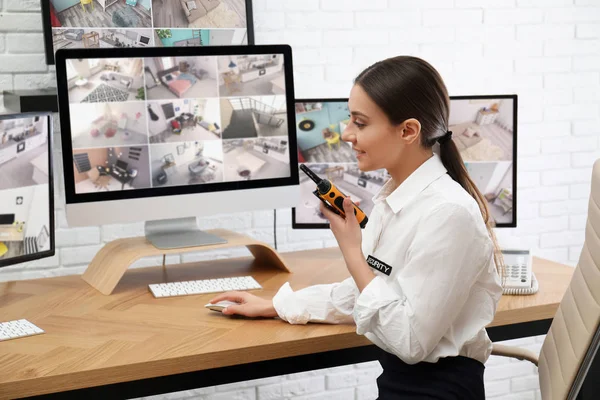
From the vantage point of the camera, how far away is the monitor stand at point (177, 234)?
1914mm

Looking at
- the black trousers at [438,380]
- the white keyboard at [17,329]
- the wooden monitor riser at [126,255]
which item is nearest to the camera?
the black trousers at [438,380]

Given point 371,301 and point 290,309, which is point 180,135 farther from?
point 371,301

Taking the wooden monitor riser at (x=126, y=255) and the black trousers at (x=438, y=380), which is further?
the wooden monitor riser at (x=126, y=255)

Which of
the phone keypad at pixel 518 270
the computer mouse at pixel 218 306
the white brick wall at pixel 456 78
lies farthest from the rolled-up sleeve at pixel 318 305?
the white brick wall at pixel 456 78

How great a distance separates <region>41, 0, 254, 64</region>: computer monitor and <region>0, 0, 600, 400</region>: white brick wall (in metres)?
0.08

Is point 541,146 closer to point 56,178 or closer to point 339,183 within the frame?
point 339,183

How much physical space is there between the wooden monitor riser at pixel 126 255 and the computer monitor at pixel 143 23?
2.05 ft

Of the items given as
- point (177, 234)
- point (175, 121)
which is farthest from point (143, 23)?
point (177, 234)

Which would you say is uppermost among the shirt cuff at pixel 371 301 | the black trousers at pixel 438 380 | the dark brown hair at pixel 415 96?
the dark brown hair at pixel 415 96

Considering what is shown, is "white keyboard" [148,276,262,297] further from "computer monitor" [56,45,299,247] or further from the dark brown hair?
the dark brown hair

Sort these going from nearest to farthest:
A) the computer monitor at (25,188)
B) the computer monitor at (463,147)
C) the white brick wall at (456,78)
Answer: the computer monitor at (25,188) → the computer monitor at (463,147) → the white brick wall at (456,78)

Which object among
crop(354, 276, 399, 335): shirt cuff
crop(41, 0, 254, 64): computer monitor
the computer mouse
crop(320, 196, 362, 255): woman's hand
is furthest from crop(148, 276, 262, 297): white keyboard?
crop(41, 0, 254, 64): computer monitor

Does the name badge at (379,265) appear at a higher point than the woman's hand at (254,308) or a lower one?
higher

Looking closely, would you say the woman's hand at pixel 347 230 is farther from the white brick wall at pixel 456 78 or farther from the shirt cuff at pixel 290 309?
the white brick wall at pixel 456 78
